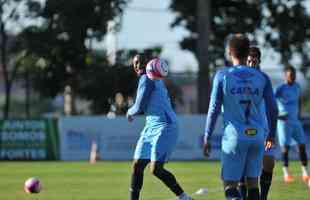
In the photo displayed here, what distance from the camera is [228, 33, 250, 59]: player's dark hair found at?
9523 mm

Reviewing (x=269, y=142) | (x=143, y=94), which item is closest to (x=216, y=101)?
(x=269, y=142)

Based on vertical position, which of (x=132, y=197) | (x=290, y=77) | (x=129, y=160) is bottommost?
(x=129, y=160)

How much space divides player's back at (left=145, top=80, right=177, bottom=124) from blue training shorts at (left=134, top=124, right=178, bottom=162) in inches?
3.4

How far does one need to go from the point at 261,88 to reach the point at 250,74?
0.21m

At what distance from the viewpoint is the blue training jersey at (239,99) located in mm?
9742

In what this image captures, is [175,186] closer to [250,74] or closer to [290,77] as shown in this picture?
[250,74]

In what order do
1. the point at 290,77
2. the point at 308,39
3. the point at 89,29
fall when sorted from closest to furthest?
the point at 290,77 < the point at 89,29 < the point at 308,39

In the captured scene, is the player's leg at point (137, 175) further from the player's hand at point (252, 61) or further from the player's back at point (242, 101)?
the player's back at point (242, 101)

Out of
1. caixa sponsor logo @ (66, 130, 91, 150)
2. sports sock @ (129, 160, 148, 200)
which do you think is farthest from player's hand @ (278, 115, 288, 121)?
caixa sponsor logo @ (66, 130, 91, 150)

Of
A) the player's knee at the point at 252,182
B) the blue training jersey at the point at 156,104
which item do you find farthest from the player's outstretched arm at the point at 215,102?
the blue training jersey at the point at 156,104

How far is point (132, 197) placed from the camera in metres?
12.9

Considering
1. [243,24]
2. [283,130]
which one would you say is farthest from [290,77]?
[243,24]

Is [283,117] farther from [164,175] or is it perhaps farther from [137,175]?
[137,175]

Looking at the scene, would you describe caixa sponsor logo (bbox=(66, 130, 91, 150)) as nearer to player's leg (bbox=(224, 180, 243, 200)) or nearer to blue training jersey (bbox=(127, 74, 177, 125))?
blue training jersey (bbox=(127, 74, 177, 125))
